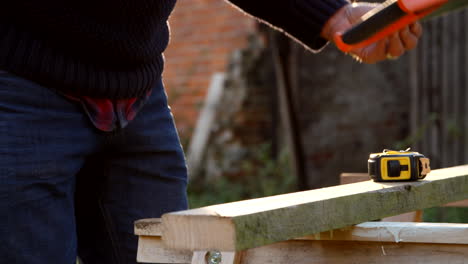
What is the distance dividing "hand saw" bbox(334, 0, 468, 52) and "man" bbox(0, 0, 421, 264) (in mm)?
459

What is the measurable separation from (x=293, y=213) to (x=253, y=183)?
14.8 feet

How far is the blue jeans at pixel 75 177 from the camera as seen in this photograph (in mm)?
1336

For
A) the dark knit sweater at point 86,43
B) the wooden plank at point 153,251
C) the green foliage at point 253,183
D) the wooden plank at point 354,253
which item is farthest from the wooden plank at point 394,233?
the green foliage at point 253,183

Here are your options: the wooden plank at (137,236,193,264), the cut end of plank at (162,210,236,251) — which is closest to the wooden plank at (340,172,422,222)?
the wooden plank at (137,236,193,264)

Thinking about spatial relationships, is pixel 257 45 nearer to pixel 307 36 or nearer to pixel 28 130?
pixel 307 36

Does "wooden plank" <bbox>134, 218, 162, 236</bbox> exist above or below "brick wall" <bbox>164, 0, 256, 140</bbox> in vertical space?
below

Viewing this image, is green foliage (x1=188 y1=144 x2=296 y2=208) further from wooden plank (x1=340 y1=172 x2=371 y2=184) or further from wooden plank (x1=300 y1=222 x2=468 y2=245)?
wooden plank (x1=300 y1=222 x2=468 y2=245)

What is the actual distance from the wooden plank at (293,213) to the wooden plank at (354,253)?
0.08 metres

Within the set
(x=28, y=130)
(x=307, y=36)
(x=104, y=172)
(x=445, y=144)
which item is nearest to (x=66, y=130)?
(x=28, y=130)

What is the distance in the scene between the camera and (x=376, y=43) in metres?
1.83

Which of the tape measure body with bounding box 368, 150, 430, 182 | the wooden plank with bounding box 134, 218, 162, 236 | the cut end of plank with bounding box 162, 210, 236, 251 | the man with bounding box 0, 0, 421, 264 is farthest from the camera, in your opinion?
the tape measure body with bounding box 368, 150, 430, 182

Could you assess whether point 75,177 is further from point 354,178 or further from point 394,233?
point 354,178

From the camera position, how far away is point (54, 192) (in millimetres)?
1409

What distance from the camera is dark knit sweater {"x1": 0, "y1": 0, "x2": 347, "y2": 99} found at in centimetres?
136
